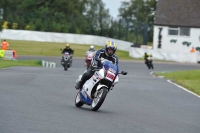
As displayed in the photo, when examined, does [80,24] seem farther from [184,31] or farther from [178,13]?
[184,31]

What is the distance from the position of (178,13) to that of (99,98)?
185 ft

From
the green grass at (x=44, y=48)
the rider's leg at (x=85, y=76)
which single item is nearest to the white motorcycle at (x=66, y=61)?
the rider's leg at (x=85, y=76)

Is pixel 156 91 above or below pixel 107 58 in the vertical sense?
below

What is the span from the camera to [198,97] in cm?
2039

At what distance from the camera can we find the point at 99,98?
14094 mm

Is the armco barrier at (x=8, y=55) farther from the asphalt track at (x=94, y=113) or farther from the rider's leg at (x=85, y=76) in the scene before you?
the rider's leg at (x=85, y=76)

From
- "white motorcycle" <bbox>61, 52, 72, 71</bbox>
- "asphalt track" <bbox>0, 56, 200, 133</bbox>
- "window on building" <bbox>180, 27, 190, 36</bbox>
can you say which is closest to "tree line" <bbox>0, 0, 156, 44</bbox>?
"window on building" <bbox>180, 27, 190, 36</bbox>

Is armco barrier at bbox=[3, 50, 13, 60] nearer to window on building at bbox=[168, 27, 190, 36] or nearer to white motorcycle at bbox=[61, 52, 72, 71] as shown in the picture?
white motorcycle at bbox=[61, 52, 72, 71]

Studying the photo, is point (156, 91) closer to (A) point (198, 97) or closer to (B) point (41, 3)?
(A) point (198, 97)

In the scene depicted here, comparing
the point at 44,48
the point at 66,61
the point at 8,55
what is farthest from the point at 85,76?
the point at 44,48

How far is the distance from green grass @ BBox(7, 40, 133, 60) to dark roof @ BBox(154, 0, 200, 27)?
203 inches

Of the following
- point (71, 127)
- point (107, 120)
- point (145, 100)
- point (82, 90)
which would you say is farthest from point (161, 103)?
point (71, 127)

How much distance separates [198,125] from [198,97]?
306 inches

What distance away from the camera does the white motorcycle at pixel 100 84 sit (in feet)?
46.0
